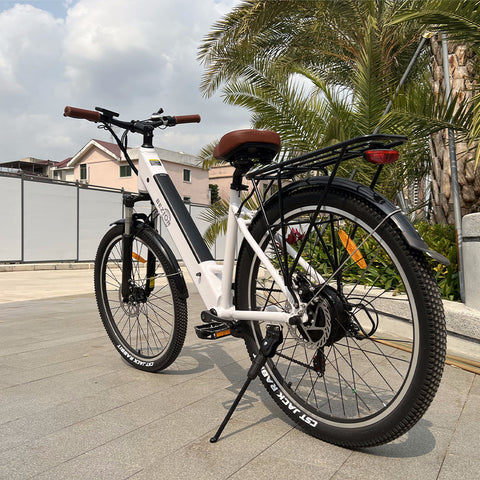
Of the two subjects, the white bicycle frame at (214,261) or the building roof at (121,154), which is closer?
the white bicycle frame at (214,261)

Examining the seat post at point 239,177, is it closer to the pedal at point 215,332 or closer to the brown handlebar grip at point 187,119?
the pedal at point 215,332

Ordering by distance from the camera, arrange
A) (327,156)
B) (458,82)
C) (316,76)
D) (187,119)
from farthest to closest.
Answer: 1. (316,76)
2. (458,82)
3. (187,119)
4. (327,156)

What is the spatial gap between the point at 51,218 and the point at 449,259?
15.1 meters

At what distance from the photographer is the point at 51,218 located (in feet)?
54.9

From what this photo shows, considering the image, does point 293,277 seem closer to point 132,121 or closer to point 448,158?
point 132,121

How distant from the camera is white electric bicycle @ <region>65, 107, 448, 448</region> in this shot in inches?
70.1

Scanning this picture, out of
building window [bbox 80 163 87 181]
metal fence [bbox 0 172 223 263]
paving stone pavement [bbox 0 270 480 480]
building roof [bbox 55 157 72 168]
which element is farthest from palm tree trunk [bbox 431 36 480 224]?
building roof [bbox 55 157 72 168]

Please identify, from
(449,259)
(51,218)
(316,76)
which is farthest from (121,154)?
(449,259)

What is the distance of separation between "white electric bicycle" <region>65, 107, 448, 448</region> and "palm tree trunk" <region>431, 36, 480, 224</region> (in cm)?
251

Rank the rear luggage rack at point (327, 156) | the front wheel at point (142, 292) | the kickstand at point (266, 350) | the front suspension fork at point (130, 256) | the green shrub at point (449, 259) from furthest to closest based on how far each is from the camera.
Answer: the green shrub at point (449, 259) < the front suspension fork at point (130, 256) < the front wheel at point (142, 292) < the kickstand at point (266, 350) < the rear luggage rack at point (327, 156)

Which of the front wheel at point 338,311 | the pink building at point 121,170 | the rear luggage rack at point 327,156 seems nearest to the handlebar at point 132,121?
the rear luggage rack at point 327,156

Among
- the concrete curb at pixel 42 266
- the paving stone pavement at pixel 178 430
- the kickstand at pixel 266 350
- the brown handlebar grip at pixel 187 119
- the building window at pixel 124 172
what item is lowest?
the concrete curb at pixel 42 266

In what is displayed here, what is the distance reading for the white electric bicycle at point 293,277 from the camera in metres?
1.78

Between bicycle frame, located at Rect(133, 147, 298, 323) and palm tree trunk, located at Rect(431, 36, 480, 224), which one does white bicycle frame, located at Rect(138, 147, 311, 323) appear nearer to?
bicycle frame, located at Rect(133, 147, 298, 323)
